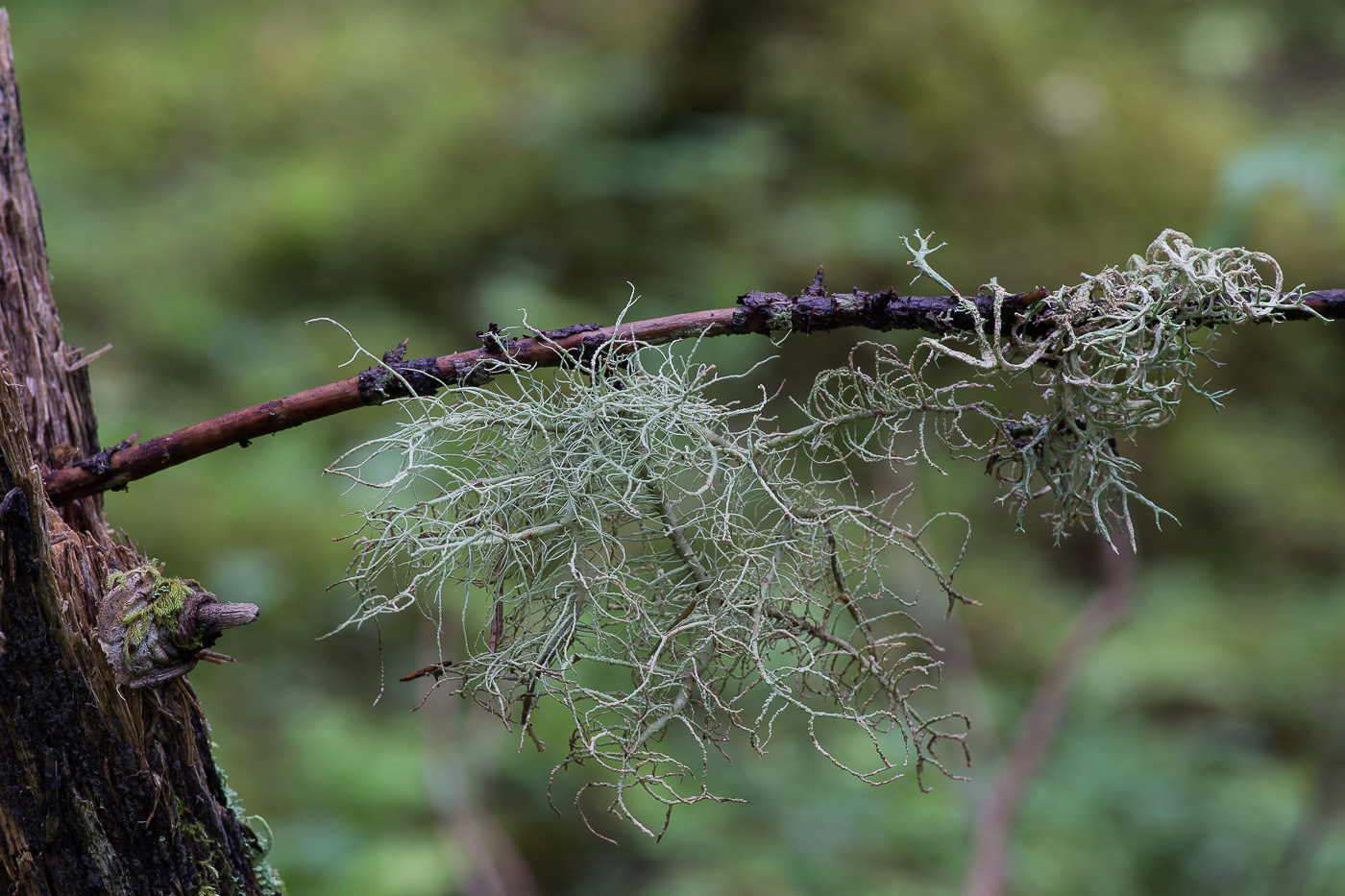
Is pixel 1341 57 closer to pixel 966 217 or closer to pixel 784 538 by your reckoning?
pixel 966 217

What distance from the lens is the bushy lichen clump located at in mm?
779

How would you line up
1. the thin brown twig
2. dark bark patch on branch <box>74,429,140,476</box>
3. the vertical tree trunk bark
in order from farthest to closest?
the thin brown twig
dark bark patch on branch <box>74,429,140,476</box>
the vertical tree trunk bark

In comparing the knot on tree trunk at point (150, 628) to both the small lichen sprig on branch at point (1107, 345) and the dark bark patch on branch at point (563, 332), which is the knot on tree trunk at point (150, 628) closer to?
the dark bark patch on branch at point (563, 332)

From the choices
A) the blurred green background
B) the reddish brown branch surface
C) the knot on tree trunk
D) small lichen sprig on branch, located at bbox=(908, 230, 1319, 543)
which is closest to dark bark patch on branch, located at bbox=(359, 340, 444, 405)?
the reddish brown branch surface

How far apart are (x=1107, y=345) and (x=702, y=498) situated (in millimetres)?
350

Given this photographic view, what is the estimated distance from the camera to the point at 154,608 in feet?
2.33

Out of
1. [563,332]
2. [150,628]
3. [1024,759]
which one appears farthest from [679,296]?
[150,628]

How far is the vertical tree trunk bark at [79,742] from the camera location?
69cm

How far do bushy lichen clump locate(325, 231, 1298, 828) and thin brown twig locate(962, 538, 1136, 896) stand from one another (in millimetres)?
984

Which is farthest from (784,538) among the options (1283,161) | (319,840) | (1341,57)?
(1341,57)

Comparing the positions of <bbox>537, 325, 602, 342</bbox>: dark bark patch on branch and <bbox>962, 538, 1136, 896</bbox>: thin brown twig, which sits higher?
<bbox>537, 325, 602, 342</bbox>: dark bark patch on branch

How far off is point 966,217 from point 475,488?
7.82 ft

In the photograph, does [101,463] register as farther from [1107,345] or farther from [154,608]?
[1107,345]

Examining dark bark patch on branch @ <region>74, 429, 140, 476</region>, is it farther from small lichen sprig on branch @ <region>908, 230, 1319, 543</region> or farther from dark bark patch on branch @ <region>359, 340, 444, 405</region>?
small lichen sprig on branch @ <region>908, 230, 1319, 543</region>
